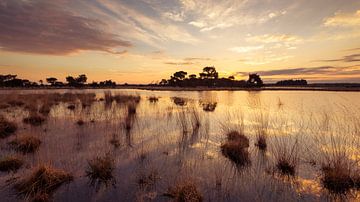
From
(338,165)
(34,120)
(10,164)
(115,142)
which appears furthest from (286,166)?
(34,120)

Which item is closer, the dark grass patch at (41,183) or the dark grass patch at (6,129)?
the dark grass patch at (41,183)

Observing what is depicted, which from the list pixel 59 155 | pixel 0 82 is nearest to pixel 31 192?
pixel 59 155

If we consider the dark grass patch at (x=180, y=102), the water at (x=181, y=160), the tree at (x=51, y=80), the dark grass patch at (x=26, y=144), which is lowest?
the water at (x=181, y=160)

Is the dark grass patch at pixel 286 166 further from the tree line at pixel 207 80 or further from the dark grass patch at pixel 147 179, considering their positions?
the tree line at pixel 207 80

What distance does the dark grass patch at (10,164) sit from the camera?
5746 millimetres

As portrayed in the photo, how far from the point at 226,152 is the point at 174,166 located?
6.59ft

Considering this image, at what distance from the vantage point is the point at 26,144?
296 inches

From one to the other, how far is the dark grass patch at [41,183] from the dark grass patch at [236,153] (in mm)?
4370

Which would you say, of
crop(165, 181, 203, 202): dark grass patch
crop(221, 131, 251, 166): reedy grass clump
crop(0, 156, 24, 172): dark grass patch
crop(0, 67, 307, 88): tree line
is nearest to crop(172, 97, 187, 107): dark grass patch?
crop(221, 131, 251, 166): reedy grass clump

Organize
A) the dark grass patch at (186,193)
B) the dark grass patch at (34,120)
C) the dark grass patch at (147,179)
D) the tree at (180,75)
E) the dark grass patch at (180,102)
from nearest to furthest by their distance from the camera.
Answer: the dark grass patch at (186,193), the dark grass patch at (147,179), the dark grass patch at (34,120), the dark grass patch at (180,102), the tree at (180,75)

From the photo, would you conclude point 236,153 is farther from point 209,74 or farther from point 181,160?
point 209,74

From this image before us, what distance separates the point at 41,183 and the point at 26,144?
132 inches

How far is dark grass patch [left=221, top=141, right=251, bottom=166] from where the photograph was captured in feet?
21.8

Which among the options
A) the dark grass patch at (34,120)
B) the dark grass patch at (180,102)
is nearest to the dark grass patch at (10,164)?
the dark grass patch at (34,120)
